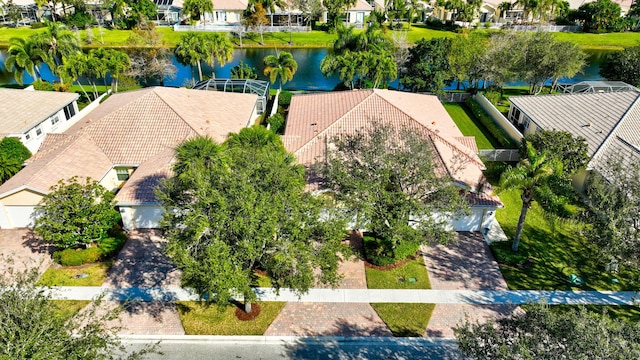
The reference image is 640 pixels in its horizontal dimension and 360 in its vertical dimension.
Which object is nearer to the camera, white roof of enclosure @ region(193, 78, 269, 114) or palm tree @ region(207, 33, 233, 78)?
white roof of enclosure @ region(193, 78, 269, 114)

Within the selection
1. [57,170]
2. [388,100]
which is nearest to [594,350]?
[388,100]

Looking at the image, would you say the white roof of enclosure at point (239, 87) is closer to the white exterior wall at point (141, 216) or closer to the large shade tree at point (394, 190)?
the white exterior wall at point (141, 216)

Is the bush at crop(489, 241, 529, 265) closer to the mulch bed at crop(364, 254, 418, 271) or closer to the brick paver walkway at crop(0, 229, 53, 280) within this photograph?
the mulch bed at crop(364, 254, 418, 271)

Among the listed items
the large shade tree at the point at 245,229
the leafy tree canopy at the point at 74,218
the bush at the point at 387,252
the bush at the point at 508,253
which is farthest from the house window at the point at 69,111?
the bush at the point at 508,253

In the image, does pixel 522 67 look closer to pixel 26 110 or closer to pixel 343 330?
pixel 343 330

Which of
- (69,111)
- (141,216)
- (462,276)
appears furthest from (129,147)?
(462,276)

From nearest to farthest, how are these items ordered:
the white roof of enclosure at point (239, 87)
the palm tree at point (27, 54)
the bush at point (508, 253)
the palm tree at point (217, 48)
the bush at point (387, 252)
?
the bush at point (387, 252), the bush at point (508, 253), the white roof of enclosure at point (239, 87), the palm tree at point (27, 54), the palm tree at point (217, 48)

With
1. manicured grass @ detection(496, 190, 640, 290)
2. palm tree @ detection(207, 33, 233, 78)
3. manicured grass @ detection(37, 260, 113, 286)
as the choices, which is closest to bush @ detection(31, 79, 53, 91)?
palm tree @ detection(207, 33, 233, 78)
